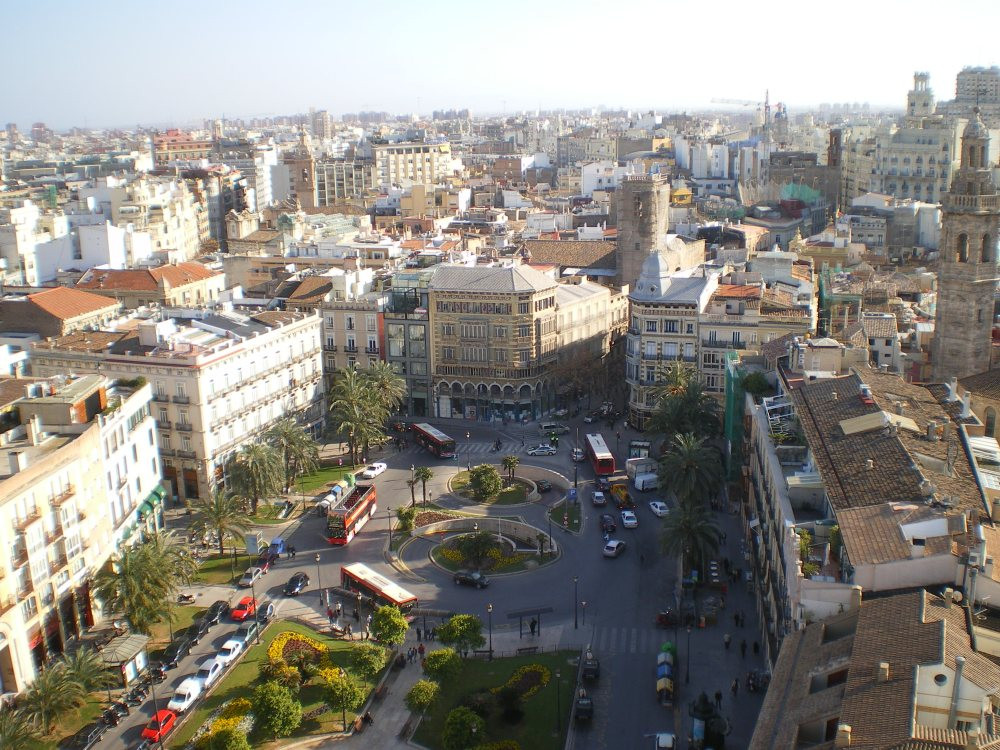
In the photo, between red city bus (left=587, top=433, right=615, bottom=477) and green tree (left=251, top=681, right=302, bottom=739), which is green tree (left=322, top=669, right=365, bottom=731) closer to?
green tree (left=251, top=681, right=302, bottom=739)

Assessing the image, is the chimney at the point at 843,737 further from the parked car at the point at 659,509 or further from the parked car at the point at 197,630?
the parked car at the point at 659,509

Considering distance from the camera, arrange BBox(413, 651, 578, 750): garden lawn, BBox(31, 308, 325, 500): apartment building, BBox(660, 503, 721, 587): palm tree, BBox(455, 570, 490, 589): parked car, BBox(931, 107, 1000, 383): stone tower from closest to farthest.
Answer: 1. BBox(413, 651, 578, 750): garden lawn
2. BBox(660, 503, 721, 587): palm tree
3. BBox(455, 570, 490, 589): parked car
4. BBox(931, 107, 1000, 383): stone tower
5. BBox(31, 308, 325, 500): apartment building

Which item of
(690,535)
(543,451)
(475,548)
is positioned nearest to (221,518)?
(475,548)

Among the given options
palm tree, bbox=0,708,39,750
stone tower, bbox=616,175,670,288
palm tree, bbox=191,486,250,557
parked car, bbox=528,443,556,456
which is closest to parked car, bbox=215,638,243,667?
palm tree, bbox=0,708,39,750

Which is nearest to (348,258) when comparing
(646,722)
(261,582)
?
(261,582)

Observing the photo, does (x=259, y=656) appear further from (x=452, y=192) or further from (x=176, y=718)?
(x=452, y=192)

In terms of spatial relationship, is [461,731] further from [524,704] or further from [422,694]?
[524,704]

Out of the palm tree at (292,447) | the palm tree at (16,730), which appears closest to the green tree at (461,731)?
the palm tree at (16,730)
